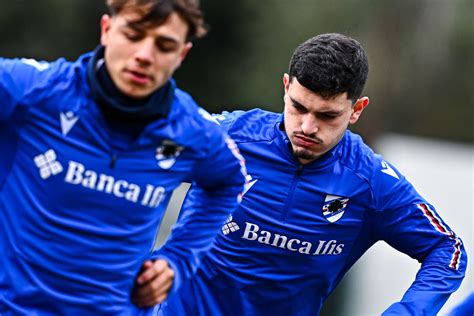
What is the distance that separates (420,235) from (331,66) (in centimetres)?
100

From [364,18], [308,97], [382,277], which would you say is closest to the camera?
[308,97]

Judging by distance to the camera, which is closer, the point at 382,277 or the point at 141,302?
the point at 141,302

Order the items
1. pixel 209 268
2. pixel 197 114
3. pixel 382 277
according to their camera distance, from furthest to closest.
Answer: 1. pixel 382 277
2. pixel 209 268
3. pixel 197 114

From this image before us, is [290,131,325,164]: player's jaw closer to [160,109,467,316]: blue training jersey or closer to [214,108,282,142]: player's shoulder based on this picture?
[160,109,467,316]: blue training jersey

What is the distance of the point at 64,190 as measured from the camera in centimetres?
445

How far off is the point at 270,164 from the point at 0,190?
186 cm

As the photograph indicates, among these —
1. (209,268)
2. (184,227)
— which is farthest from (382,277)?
(184,227)

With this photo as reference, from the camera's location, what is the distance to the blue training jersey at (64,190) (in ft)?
14.6

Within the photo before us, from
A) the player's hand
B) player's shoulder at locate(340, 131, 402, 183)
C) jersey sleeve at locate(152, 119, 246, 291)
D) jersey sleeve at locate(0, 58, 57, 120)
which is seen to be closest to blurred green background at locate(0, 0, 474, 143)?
player's shoulder at locate(340, 131, 402, 183)

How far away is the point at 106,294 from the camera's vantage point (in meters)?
4.63

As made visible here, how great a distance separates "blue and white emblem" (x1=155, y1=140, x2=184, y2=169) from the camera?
464 centimetres

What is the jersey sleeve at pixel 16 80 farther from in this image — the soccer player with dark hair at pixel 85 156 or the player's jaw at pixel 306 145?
the player's jaw at pixel 306 145

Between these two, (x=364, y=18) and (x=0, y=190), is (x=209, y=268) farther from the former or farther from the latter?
(x=364, y=18)

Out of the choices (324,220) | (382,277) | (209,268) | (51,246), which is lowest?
(382,277)
